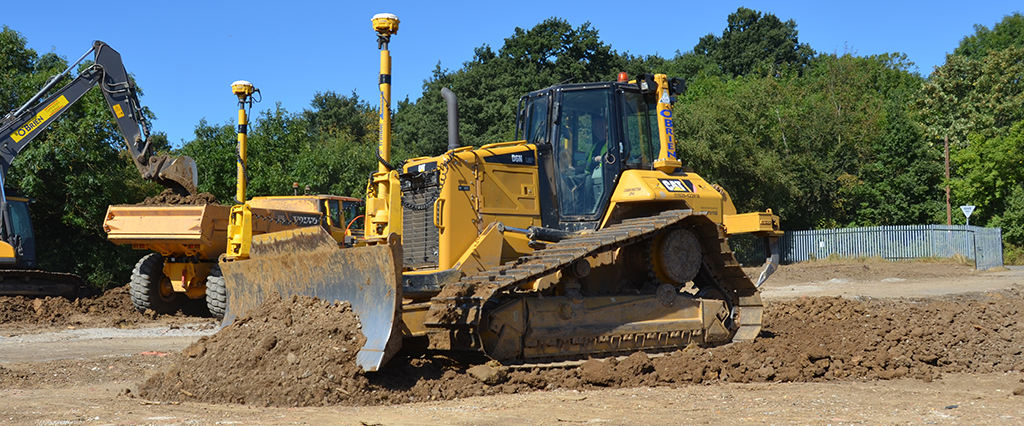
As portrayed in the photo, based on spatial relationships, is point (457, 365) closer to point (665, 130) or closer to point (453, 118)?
point (453, 118)

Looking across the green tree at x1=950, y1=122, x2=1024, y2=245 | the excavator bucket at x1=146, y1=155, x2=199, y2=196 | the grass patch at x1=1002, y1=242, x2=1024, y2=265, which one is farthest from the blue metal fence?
the excavator bucket at x1=146, y1=155, x2=199, y2=196

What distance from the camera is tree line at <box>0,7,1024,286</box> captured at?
2247 centimetres

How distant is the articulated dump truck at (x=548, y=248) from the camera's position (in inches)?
315

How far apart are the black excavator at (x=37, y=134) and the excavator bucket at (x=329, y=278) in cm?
810

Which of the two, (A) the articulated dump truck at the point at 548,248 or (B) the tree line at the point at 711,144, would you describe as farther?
(B) the tree line at the point at 711,144

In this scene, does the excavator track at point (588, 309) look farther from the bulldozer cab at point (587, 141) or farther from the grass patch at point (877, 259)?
the grass patch at point (877, 259)

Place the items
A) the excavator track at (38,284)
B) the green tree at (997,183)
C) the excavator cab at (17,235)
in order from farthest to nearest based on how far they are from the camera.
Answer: the green tree at (997,183)
the excavator cab at (17,235)
the excavator track at (38,284)

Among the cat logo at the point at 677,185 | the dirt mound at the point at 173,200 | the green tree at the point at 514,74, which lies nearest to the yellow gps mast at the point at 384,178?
the cat logo at the point at 677,185

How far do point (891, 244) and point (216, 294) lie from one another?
24870 millimetres

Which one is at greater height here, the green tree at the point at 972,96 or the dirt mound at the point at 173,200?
the green tree at the point at 972,96

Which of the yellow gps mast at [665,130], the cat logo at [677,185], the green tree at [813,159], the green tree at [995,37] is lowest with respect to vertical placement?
the cat logo at [677,185]

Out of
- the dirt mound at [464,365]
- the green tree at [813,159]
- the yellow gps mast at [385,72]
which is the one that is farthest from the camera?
the green tree at [813,159]

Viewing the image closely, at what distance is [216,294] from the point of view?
49.2 feet

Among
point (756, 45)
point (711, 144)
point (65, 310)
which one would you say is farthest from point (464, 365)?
point (756, 45)
